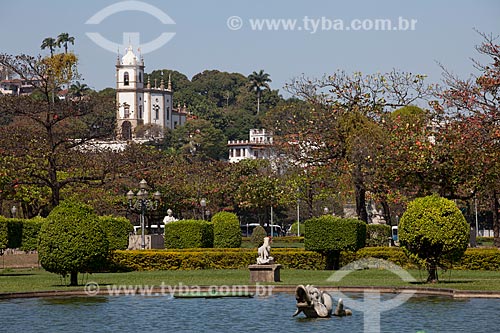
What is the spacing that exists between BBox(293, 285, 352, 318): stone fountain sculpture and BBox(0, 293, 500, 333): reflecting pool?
250 mm

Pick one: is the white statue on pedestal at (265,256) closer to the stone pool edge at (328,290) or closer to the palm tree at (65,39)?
the stone pool edge at (328,290)

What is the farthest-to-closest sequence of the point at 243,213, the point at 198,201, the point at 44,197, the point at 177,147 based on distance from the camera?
the point at 177,147
the point at 243,213
the point at 198,201
the point at 44,197

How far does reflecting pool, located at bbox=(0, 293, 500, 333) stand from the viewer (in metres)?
22.5

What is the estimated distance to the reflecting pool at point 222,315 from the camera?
22.5 metres

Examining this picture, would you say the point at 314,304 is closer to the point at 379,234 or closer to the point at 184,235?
the point at 184,235

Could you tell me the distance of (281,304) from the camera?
27.4 m

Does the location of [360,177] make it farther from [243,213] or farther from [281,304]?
[243,213]

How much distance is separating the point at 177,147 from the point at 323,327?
145 metres

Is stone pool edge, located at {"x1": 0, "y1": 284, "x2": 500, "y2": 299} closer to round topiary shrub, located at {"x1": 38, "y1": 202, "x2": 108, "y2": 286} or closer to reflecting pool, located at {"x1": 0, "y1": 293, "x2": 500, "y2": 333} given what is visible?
reflecting pool, located at {"x1": 0, "y1": 293, "x2": 500, "y2": 333}

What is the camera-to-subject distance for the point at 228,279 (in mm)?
36125

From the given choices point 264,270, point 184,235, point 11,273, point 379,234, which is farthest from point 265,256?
point 379,234

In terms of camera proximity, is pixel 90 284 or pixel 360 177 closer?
pixel 90 284

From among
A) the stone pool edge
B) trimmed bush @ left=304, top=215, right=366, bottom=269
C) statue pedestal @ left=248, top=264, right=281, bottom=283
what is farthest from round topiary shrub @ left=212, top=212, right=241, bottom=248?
the stone pool edge

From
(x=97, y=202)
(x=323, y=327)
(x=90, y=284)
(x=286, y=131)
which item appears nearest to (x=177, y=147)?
(x=97, y=202)
